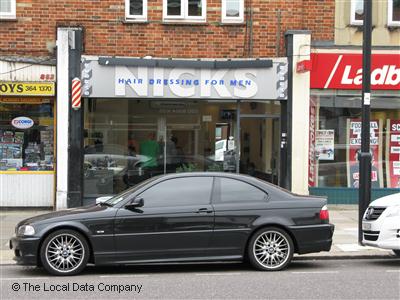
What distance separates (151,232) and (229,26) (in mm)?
7777

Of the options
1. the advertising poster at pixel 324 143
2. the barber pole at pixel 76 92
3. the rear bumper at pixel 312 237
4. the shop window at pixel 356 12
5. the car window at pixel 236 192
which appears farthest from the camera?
the advertising poster at pixel 324 143

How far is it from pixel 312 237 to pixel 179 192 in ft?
6.49

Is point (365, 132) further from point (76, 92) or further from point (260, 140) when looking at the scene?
point (76, 92)

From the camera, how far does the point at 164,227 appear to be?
7914 millimetres

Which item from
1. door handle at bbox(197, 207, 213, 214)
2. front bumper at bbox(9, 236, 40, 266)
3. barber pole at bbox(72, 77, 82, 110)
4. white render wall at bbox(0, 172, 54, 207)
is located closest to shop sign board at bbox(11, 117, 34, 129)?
white render wall at bbox(0, 172, 54, 207)

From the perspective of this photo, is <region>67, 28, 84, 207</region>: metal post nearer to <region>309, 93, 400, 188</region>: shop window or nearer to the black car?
the black car

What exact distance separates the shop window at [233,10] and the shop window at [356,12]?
277 centimetres

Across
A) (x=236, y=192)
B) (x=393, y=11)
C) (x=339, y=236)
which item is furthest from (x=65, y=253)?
(x=393, y=11)

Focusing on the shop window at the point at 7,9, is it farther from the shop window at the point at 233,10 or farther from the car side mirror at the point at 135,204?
the car side mirror at the point at 135,204

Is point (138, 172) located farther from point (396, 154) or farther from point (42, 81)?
point (396, 154)

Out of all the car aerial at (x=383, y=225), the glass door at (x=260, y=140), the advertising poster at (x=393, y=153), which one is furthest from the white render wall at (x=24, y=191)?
the advertising poster at (x=393, y=153)

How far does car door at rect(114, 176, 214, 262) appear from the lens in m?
7.86

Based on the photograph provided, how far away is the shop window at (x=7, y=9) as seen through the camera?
1391 cm

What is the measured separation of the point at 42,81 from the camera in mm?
13695
